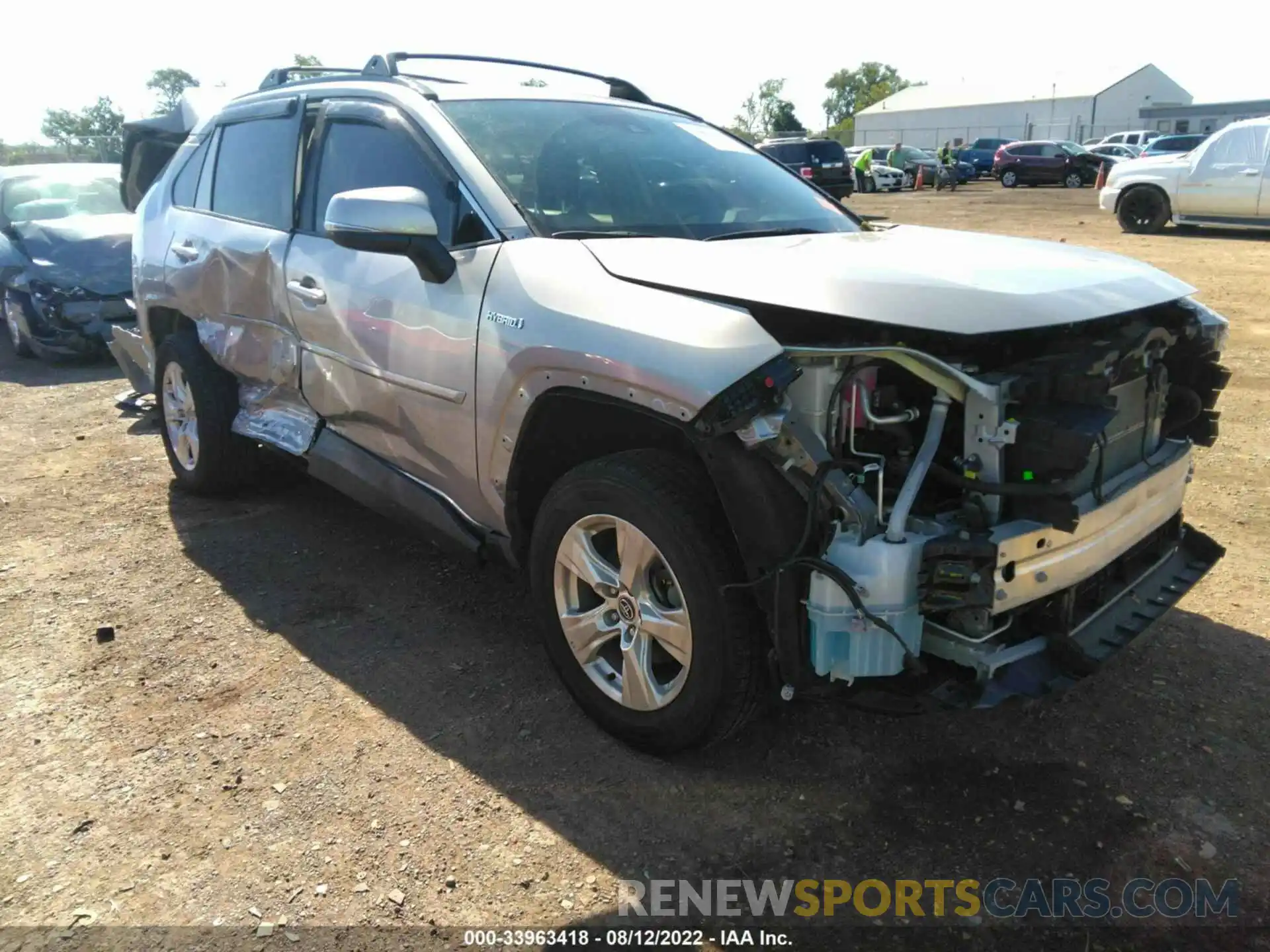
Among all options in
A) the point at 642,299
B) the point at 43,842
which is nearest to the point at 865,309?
the point at 642,299

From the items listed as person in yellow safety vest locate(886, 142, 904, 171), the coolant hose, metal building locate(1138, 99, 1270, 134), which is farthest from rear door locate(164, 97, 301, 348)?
metal building locate(1138, 99, 1270, 134)

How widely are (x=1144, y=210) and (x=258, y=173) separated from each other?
16012mm

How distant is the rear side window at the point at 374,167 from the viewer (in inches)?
127

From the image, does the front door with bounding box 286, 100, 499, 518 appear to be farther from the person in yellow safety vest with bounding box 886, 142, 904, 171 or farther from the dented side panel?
the person in yellow safety vest with bounding box 886, 142, 904, 171

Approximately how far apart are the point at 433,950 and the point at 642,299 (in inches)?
66.2

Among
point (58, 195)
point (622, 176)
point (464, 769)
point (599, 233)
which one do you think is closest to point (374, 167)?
point (622, 176)

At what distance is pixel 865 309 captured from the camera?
227 centimetres

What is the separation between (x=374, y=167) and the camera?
3580 mm

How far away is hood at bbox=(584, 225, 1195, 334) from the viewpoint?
89.7 inches

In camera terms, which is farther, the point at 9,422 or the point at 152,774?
the point at 9,422

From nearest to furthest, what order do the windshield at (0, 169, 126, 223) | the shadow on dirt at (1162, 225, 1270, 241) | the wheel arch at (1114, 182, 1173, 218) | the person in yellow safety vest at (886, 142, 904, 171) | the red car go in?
1. the windshield at (0, 169, 126, 223)
2. the shadow on dirt at (1162, 225, 1270, 241)
3. the wheel arch at (1114, 182, 1173, 218)
4. the red car
5. the person in yellow safety vest at (886, 142, 904, 171)

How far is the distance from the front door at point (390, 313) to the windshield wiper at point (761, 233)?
0.75 m

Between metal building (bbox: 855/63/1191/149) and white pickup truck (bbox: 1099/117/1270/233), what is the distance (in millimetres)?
47444

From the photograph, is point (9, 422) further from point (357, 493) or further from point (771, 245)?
point (771, 245)
